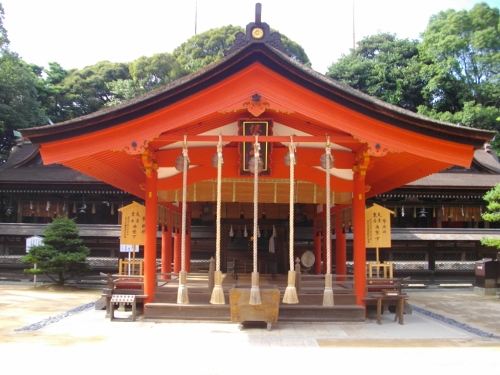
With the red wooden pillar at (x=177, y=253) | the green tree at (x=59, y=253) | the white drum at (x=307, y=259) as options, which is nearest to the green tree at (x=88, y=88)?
the green tree at (x=59, y=253)

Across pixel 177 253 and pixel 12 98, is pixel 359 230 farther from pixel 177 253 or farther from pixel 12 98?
pixel 12 98

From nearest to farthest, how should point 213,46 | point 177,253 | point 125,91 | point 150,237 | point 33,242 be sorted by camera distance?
point 150,237 < point 177,253 < point 33,242 < point 125,91 < point 213,46

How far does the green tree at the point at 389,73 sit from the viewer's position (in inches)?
1700

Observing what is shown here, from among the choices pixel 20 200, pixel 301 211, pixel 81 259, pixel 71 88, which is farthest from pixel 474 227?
pixel 71 88

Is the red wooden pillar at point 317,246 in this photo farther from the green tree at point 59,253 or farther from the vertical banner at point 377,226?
the green tree at point 59,253

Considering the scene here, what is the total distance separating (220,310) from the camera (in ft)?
32.6

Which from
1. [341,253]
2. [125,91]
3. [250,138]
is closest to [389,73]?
[125,91]

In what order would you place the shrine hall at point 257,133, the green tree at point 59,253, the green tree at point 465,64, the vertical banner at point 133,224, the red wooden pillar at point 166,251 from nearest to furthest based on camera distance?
the shrine hall at point 257,133, the vertical banner at point 133,224, the red wooden pillar at point 166,251, the green tree at point 59,253, the green tree at point 465,64

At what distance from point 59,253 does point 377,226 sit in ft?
43.1

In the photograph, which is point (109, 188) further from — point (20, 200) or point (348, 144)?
point (348, 144)

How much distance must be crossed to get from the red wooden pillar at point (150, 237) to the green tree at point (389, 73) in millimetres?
36188

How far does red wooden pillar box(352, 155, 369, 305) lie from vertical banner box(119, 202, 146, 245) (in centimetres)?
556

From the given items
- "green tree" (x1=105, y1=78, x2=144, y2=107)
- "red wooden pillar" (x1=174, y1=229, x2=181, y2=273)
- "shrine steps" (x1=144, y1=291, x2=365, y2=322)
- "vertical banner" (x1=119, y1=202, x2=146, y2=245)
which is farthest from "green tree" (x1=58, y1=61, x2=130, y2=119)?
"shrine steps" (x1=144, y1=291, x2=365, y2=322)

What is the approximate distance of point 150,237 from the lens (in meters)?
10.5
